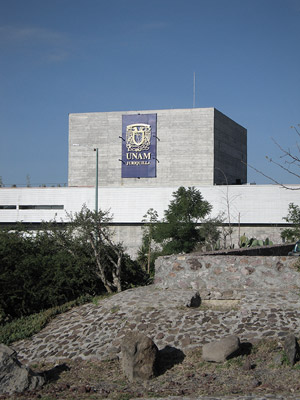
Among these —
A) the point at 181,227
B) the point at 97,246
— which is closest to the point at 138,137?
the point at 181,227

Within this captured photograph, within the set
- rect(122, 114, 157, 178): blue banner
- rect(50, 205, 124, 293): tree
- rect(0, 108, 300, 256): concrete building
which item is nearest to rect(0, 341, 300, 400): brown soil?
rect(50, 205, 124, 293): tree

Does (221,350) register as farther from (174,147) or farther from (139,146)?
(139,146)

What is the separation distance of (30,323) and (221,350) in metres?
6.05

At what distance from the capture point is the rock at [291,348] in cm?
952

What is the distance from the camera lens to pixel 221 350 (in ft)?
32.8

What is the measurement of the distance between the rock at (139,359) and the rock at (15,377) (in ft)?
5.10

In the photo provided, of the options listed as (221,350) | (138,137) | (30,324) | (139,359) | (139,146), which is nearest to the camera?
(139,359)

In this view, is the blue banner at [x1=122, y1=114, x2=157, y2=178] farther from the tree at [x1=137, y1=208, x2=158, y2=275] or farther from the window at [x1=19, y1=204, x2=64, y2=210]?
the tree at [x1=137, y1=208, x2=158, y2=275]

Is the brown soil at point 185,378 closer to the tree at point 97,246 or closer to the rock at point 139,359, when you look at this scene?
the rock at point 139,359

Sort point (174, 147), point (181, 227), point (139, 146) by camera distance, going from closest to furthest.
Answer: point (181, 227), point (174, 147), point (139, 146)

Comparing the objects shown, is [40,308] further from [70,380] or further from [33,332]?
[70,380]

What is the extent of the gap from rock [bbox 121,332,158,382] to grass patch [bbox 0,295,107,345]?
162 inches

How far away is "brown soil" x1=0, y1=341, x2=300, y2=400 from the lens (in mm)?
8836

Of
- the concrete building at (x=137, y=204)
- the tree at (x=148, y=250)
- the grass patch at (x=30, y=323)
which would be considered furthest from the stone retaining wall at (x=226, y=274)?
the concrete building at (x=137, y=204)
